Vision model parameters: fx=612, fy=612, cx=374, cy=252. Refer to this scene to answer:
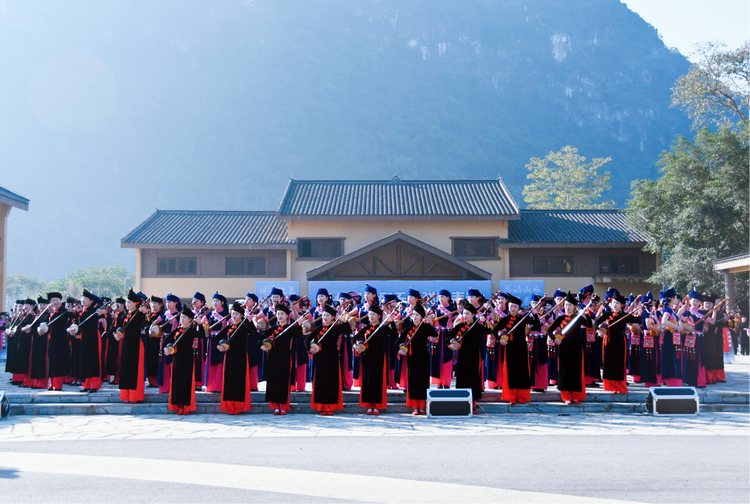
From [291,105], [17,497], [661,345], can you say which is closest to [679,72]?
[291,105]

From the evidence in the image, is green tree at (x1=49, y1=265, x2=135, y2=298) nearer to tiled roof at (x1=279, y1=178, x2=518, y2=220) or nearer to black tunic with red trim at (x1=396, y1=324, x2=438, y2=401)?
tiled roof at (x1=279, y1=178, x2=518, y2=220)

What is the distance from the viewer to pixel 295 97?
118 meters

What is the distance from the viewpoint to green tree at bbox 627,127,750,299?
2156cm

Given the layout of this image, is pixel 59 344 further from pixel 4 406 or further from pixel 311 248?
pixel 311 248

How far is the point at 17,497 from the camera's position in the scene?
5.50m

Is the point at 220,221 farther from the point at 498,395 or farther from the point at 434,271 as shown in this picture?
the point at 498,395

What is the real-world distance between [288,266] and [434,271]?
623 cm

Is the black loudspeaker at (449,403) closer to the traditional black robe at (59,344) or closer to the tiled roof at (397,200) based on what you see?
the traditional black robe at (59,344)

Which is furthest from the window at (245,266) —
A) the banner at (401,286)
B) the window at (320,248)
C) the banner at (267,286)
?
the banner at (401,286)

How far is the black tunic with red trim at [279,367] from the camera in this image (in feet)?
31.8

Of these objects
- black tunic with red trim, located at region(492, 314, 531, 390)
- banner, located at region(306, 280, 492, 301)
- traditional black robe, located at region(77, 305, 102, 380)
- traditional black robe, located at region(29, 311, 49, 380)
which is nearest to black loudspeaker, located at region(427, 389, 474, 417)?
black tunic with red trim, located at region(492, 314, 531, 390)

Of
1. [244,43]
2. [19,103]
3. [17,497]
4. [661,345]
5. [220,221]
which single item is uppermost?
[244,43]

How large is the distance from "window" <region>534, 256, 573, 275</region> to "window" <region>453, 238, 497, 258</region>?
6.62 feet

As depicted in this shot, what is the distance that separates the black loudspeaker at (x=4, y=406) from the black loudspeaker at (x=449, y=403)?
663 centimetres
